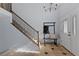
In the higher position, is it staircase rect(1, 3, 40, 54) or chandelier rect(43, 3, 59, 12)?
chandelier rect(43, 3, 59, 12)

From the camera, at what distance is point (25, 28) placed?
9.36ft

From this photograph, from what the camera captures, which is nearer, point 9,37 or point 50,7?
point 9,37

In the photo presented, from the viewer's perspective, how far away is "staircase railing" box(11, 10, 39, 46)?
2719 mm

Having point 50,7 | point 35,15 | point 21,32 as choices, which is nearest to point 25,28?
point 21,32

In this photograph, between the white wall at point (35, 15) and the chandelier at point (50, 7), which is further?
the white wall at point (35, 15)

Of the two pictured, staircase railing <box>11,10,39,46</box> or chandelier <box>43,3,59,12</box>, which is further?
staircase railing <box>11,10,39,46</box>

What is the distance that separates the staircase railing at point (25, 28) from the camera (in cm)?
272

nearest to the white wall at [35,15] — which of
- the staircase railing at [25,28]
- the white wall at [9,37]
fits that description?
the staircase railing at [25,28]

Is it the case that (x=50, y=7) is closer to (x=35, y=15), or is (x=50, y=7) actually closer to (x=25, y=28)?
(x=35, y=15)

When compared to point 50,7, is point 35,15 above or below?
below

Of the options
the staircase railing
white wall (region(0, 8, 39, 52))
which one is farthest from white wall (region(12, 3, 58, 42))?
white wall (region(0, 8, 39, 52))

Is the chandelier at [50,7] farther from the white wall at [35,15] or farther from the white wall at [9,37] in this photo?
the white wall at [9,37]

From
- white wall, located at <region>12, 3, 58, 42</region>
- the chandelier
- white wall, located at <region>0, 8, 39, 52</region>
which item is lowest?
white wall, located at <region>0, 8, 39, 52</region>

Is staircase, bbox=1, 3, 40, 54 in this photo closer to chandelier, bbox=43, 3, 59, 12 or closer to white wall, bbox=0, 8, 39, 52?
white wall, bbox=0, 8, 39, 52
